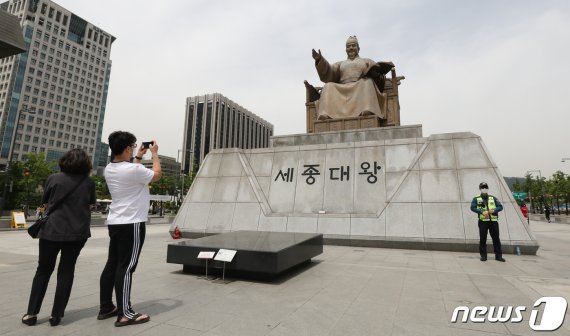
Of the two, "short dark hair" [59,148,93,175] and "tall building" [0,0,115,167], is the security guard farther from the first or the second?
"tall building" [0,0,115,167]

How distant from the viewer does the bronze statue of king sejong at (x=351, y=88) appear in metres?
13.6

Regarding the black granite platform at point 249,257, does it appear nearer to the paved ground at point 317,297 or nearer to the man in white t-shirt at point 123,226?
the paved ground at point 317,297

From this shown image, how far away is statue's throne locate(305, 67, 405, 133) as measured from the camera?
1315 cm

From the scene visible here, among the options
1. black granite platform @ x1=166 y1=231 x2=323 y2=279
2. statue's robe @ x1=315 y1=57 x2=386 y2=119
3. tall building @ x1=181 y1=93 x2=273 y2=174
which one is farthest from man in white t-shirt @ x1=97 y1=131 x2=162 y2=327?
tall building @ x1=181 y1=93 x2=273 y2=174

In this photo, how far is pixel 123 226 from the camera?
11.1 ft

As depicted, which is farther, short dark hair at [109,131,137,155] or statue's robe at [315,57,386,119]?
statue's robe at [315,57,386,119]

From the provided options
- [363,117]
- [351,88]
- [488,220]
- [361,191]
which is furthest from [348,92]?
[488,220]

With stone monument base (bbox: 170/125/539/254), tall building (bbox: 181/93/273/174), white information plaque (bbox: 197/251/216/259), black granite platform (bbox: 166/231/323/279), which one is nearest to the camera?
black granite platform (bbox: 166/231/323/279)

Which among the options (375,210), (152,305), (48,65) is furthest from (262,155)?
(48,65)

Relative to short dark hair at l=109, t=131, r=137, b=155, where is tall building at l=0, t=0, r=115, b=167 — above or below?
above

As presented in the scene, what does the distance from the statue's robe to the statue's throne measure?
29 centimetres

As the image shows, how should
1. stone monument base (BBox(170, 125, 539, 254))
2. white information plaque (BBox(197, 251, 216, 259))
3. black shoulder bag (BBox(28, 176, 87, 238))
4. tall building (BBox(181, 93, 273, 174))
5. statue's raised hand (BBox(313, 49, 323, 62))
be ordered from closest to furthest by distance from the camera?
black shoulder bag (BBox(28, 176, 87, 238)) → white information plaque (BBox(197, 251, 216, 259)) → stone monument base (BBox(170, 125, 539, 254)) → statue's raised hand (BBox(313, 49, 323, 62)) → tall building (BBox(181, 93, 273, 174))

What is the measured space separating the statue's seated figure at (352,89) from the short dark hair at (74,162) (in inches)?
448

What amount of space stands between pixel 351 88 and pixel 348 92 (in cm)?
23
